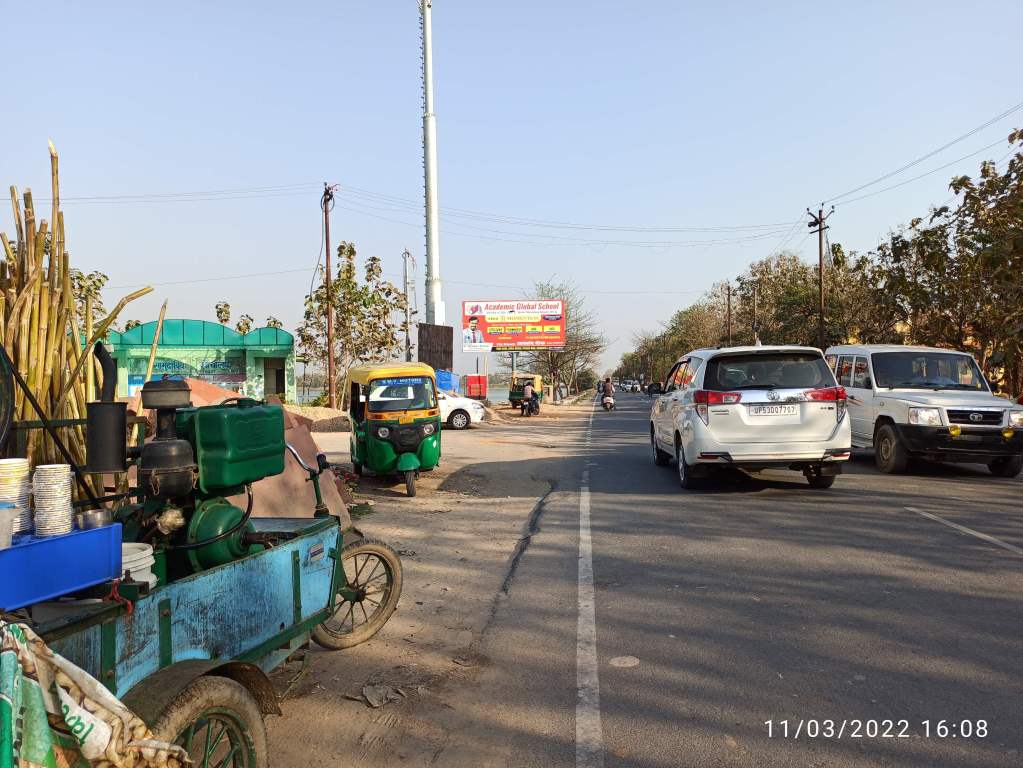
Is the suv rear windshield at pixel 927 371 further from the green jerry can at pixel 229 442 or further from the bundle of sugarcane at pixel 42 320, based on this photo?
the bundle of sugarcane at pixel 42 320

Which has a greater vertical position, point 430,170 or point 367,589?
point 430,170

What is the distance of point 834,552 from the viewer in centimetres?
670

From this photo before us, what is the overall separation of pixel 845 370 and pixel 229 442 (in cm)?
1245

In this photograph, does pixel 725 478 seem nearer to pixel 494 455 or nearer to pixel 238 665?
pixel 494 455

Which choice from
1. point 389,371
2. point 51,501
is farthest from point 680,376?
point 51,501

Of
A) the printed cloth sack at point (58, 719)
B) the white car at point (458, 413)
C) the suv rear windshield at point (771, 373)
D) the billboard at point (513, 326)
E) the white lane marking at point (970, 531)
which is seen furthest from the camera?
the billboard at point (513, 326)

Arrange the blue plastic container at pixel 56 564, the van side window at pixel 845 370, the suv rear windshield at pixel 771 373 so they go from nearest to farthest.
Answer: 1. the blue plastic container at pixel 56 564
2. the suv rear windshield at pixel 771 373
3. the van side window at pixel 845 370

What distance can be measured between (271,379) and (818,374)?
110ft

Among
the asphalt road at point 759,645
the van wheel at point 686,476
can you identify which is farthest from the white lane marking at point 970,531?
the van wheel at point 686,476

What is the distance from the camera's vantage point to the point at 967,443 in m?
10.9

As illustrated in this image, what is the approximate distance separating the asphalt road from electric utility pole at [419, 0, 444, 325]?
27.6 meters

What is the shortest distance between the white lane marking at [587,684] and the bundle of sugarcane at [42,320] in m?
2.93

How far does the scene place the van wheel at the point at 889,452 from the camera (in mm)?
11508

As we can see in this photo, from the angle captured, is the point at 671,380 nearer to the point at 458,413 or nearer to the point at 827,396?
the point at 827,396
